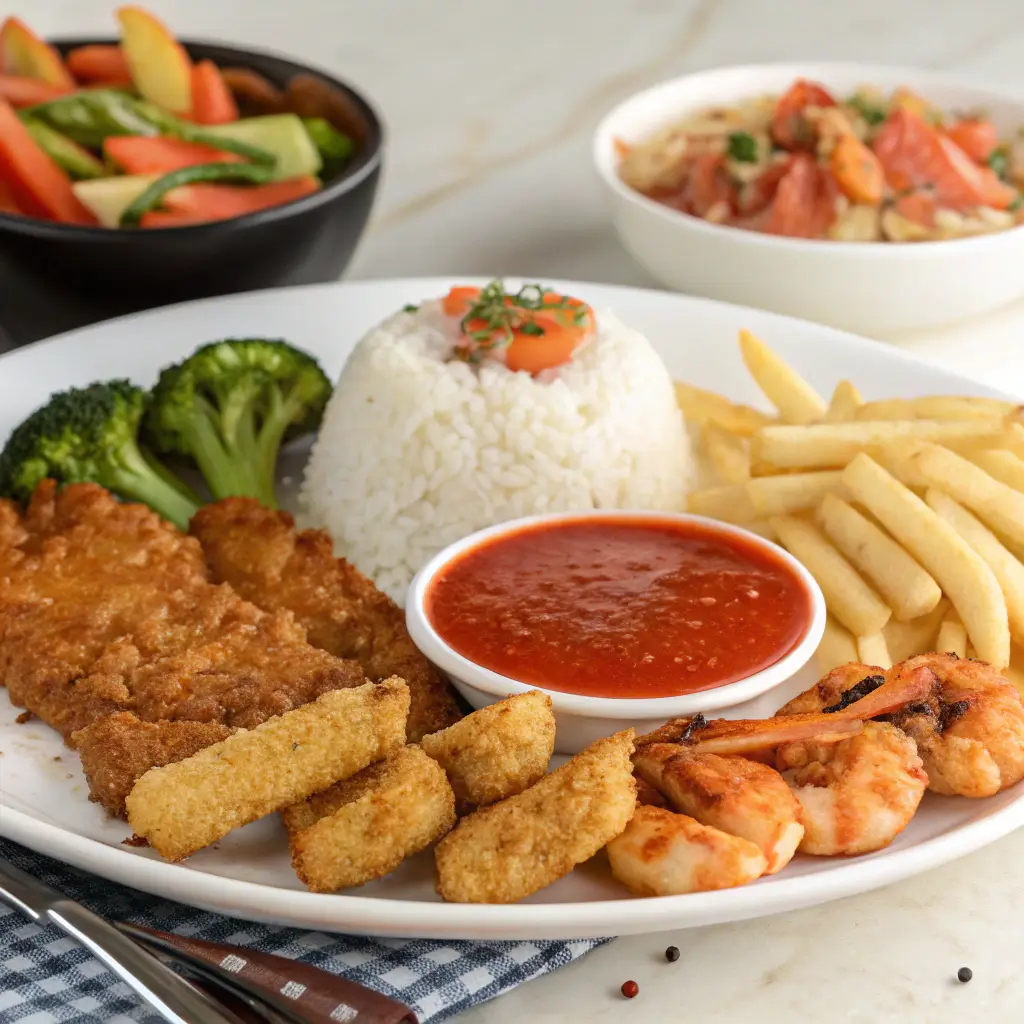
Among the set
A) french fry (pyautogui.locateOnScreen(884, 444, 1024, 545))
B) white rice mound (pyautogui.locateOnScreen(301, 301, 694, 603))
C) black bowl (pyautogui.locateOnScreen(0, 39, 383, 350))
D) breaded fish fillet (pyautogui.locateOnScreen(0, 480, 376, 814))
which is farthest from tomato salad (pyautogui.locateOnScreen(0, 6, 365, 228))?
french fry (pyautogui.locateOnScreen(884, 444, 1024, 545))

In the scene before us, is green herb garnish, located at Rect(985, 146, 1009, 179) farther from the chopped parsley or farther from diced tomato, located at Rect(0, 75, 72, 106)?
diced tomato, located at Rect(0, 75, 72, 106)

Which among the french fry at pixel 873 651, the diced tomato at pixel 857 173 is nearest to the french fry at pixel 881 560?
the french fry at pixel 873 651

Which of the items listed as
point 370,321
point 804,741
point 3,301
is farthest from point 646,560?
point 3,301

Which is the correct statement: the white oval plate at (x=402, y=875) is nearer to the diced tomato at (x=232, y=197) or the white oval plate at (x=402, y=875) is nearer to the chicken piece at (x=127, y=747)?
the chicken piece at (x=127, y=747)

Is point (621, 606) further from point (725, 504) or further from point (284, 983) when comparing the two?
point (284, 983)

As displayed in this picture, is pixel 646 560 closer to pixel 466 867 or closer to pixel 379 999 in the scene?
pixel 466 867

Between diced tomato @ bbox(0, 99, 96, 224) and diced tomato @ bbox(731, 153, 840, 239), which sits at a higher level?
diced tomato @ bbox(0, 99, 96, 224)
